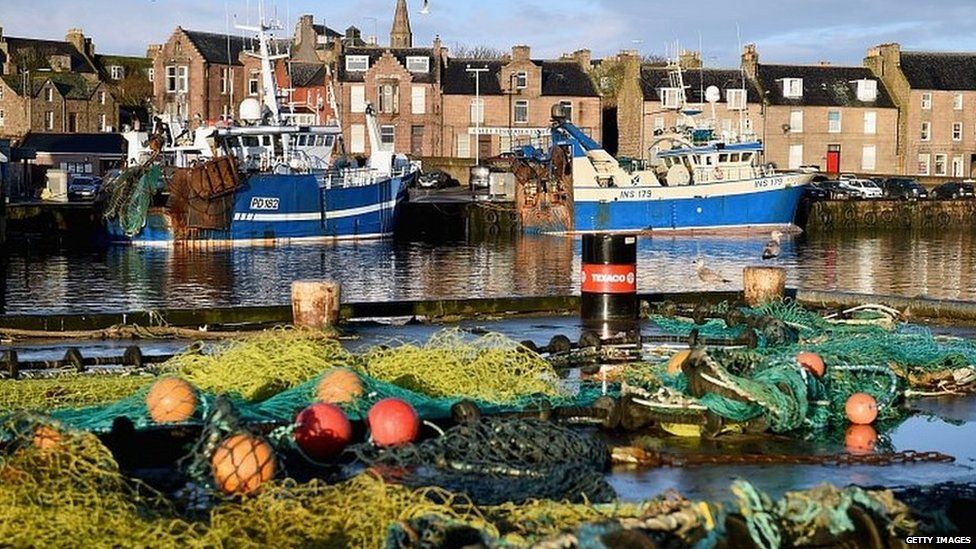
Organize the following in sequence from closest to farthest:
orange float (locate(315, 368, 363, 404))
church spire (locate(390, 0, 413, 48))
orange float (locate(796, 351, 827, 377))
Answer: orange float (locate(315, 368, 363, 404)) → orange float (locate(796, 351, 827, 377)) → church spire (locate(390, 0, 413, 48))

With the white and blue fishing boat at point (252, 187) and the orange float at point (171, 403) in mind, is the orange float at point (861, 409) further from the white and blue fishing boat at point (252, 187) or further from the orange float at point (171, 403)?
the white and blue fishing boat at point (252, 187)

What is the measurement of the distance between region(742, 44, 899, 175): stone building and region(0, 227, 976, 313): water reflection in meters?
19.7

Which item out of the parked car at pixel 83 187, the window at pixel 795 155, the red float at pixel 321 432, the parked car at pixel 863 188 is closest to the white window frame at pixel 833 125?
the window at pixel 795 155

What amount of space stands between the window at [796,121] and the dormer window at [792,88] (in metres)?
1.08

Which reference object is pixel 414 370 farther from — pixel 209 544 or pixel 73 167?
pixel 73 167

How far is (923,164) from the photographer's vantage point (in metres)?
79.8

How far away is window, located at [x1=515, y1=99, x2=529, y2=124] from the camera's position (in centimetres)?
7712

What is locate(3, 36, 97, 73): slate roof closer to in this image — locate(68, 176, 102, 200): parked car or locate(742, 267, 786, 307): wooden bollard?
locate(68, 176, 102, 200): parked car

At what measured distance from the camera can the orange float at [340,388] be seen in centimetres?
909

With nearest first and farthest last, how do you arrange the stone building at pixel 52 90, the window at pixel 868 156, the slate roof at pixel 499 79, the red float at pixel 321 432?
the red float at pixel 321 432, the slate roof at pixel 499 79, the window at pixel 868 156, the stone building at pixel 52 90

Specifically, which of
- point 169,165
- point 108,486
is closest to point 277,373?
point 108,486

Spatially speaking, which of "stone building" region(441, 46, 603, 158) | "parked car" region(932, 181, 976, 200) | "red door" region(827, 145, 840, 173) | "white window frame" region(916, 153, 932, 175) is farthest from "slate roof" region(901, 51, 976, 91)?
"stone building" region(441, 46, 603, 158)

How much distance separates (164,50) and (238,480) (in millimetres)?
78863

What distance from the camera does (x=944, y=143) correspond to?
7944 cm
